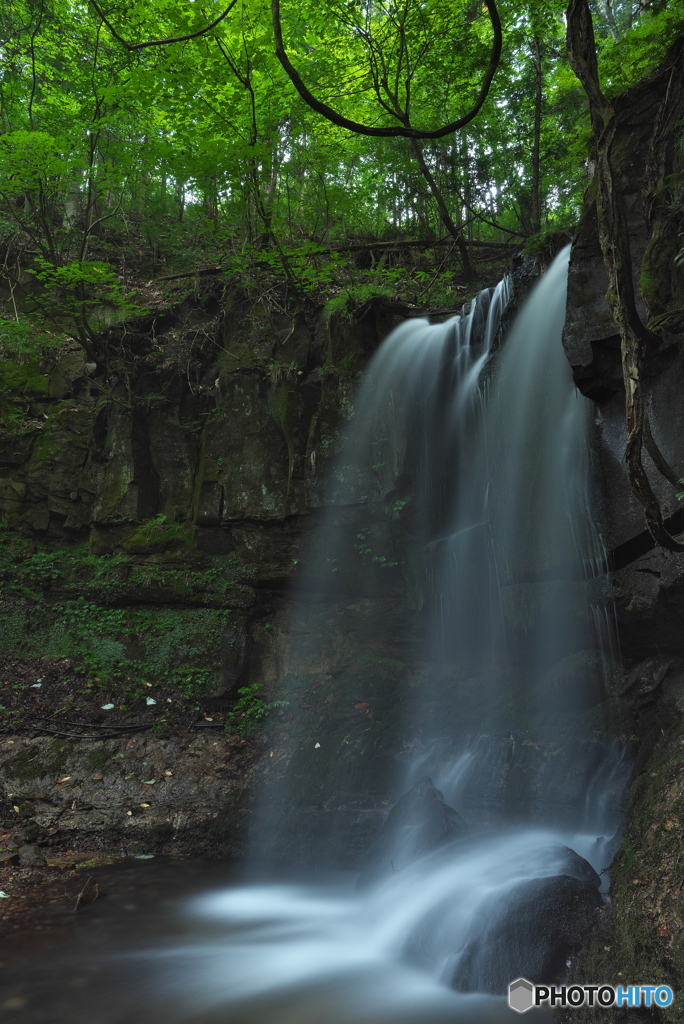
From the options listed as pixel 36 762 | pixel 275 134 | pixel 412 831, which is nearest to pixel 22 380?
pixel 275 134

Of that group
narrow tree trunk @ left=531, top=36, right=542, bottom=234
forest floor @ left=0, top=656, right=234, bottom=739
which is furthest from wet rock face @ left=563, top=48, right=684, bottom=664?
forest floor @ left=0, top=656, right=234, bottom=739

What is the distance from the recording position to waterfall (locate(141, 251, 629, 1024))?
408 cm

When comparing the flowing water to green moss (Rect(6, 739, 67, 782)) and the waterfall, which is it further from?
green moss (Rect(6, 739, 67, 782))

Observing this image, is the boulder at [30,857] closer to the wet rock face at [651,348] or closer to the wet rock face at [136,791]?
the wet rock face at [136,791]

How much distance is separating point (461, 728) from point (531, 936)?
3.05m

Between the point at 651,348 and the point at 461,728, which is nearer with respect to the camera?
the point at 651,348

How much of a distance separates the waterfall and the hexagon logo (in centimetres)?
5

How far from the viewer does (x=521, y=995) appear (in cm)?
364

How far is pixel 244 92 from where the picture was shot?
8531 millimetres

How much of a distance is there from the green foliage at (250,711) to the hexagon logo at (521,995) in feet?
14.4

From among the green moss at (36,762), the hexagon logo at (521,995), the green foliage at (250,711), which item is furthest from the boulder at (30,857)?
the hexagon logo at (521,995)

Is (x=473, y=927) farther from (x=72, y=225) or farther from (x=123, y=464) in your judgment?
(x=72, y=225)

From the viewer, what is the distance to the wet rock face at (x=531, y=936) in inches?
148

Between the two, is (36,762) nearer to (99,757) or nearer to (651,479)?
(99,757)
